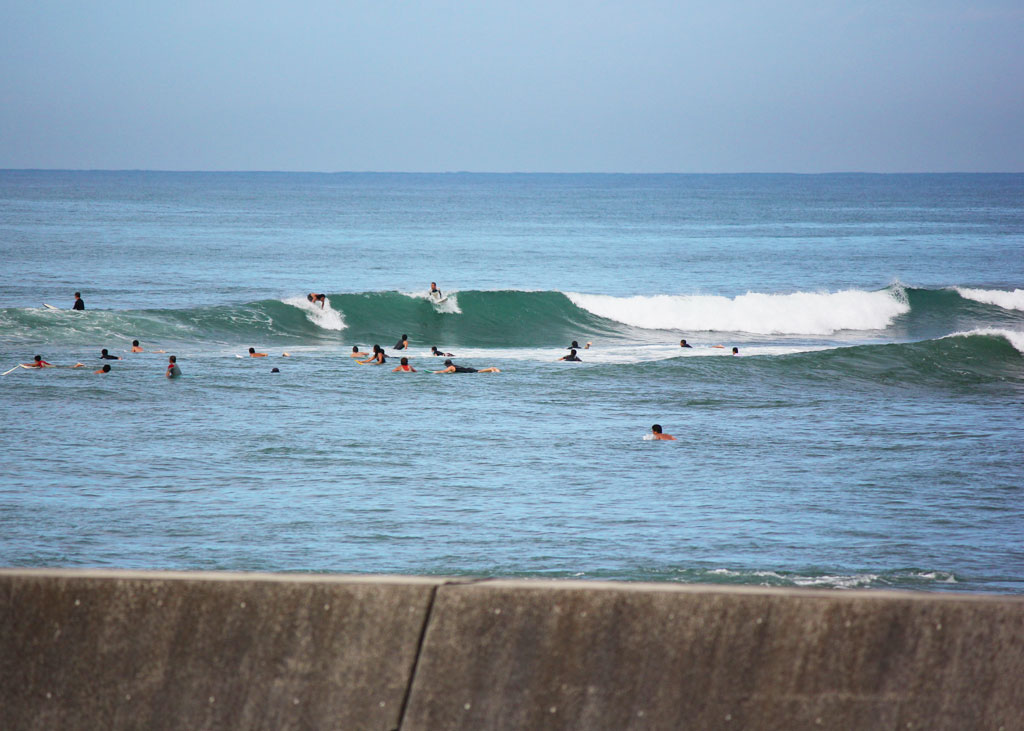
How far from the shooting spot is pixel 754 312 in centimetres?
4491

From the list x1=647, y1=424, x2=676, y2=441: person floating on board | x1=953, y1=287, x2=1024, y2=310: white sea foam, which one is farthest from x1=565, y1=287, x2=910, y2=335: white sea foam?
x1=647, y1=424, x2=676, y2=441: person floating on board

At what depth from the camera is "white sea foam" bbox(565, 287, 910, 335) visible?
143 feet

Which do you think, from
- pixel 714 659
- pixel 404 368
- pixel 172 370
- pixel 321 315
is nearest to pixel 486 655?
pixel 714 659

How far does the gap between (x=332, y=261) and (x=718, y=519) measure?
53630 mm

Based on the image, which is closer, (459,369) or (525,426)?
(525,426)

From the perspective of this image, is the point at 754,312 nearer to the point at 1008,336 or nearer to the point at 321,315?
the point at 1008,336

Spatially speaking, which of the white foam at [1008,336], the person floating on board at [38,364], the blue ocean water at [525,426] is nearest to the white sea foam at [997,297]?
the blue ocean water at [525,426]

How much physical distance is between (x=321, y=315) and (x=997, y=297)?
99.6 feet

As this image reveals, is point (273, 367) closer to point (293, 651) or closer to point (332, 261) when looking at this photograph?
point (293, 651)

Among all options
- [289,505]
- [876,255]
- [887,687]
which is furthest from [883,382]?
[876,255]

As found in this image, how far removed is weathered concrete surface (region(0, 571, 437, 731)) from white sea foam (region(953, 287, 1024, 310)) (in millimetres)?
49481

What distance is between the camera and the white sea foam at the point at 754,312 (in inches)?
1710

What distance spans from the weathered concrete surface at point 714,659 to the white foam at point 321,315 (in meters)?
36.7

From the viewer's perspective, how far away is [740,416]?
22.6m
